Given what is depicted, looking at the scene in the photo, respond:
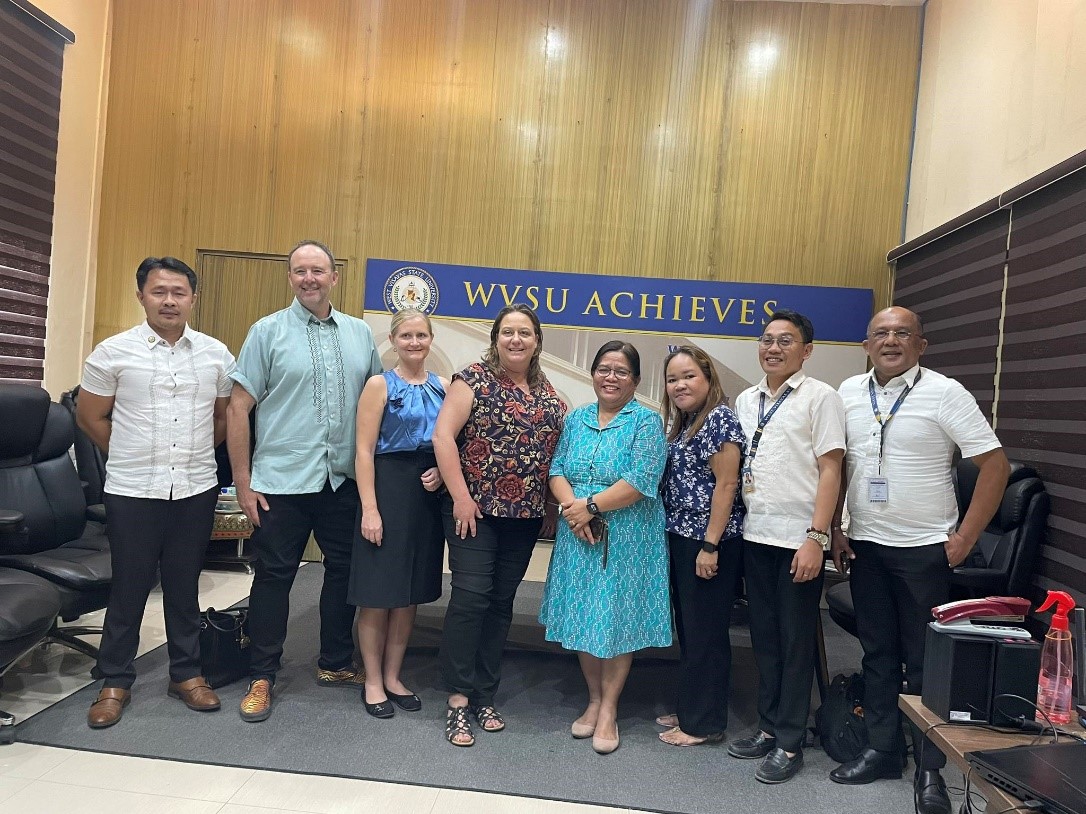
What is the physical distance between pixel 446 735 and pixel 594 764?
0.53 metres

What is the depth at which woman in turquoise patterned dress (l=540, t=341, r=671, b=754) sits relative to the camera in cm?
255

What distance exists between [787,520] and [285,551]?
185 centimetres

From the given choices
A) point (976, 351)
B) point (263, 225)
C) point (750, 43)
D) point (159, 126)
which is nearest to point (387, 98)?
point (263, 225)

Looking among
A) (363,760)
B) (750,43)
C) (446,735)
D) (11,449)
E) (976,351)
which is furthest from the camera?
(750,43)

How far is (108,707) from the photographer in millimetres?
2596

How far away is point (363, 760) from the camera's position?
7.98 ft

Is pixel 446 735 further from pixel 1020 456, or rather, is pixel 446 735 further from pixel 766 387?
pixel 1020 456

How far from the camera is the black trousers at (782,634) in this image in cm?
248

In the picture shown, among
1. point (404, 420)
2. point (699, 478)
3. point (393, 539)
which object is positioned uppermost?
point (404, 420)

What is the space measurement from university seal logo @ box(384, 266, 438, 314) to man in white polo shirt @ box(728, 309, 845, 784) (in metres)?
2.87

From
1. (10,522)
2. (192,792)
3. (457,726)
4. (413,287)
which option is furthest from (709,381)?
(413,287)

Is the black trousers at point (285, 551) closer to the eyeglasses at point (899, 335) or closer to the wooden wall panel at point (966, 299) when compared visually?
the eyeglasses at point (899, 335)

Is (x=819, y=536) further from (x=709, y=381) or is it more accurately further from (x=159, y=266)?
A: (x=159, y=266)

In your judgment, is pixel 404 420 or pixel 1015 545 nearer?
pixel 404 420
